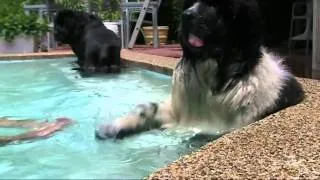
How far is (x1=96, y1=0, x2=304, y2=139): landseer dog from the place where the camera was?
109 inches

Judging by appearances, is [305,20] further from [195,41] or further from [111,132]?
[111,132]

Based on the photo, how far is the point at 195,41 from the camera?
2.78 metres

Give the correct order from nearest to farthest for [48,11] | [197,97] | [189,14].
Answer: [189,14]
[197,97]
[48,11]

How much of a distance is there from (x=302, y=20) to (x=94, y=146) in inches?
310

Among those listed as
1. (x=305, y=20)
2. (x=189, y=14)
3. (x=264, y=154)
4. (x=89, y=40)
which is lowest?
(x=264, y=154)

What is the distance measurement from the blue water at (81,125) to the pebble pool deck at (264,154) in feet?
0.80

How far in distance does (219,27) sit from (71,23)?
418cm

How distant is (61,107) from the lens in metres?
4.34

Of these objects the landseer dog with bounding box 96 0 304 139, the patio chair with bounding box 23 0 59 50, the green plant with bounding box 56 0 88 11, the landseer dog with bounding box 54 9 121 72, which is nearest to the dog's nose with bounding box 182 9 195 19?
the landseer dog with bounding box 96 0 304 139

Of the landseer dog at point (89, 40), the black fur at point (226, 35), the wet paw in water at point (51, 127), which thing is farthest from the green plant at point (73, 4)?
the black fur at point (226, 35)

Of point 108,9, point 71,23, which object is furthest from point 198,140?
point 108,9

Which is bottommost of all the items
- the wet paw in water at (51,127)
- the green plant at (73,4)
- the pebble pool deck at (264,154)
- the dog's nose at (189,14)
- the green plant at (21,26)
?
the wet paw in water at (51,127)

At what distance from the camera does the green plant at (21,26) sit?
9797mm

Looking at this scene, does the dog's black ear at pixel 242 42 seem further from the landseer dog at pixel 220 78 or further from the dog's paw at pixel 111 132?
the dog's paw at pixel 111 132
